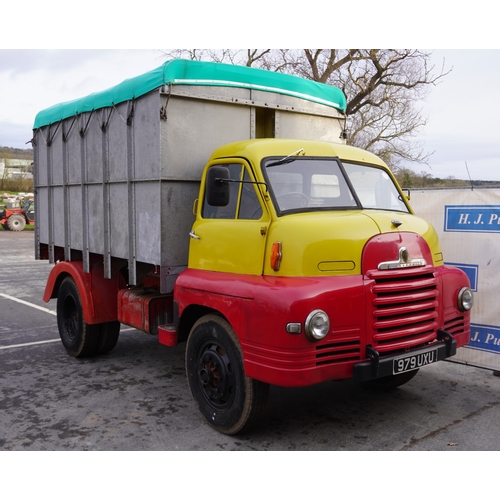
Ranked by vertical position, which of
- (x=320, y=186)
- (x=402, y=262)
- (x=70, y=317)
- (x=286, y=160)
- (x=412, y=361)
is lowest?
(x=70, y=317)

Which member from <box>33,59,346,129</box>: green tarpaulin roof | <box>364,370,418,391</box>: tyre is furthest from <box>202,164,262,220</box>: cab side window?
<box>364,370,418,391</box>: tyre

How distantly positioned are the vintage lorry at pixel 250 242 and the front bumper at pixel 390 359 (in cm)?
1

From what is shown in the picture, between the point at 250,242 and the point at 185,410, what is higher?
the point at 250,242

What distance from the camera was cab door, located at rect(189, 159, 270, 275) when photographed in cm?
471

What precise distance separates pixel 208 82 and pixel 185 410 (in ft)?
10.8

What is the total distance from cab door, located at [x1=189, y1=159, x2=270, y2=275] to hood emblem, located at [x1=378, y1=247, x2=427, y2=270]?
Answer: 1.00 m

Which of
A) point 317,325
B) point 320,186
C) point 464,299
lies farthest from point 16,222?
point 317,325

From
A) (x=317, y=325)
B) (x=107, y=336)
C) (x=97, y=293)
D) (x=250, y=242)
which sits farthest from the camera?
(x=107, y=336)

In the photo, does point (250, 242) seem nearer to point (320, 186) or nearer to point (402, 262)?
point (320, 186)

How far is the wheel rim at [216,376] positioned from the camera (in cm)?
475

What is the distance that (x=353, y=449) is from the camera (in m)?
4.54

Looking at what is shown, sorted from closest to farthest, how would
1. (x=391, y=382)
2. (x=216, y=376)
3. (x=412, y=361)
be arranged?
(x=412, y=361), (x=216, y=376), (x=391, y=382)

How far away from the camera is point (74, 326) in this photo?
7.64m

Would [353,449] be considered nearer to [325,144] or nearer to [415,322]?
[415,322]
